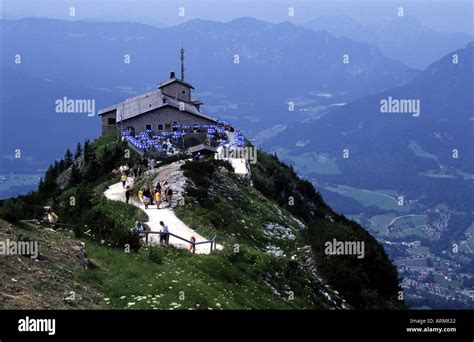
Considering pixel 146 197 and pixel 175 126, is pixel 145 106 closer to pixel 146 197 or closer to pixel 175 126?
pixel 175 126

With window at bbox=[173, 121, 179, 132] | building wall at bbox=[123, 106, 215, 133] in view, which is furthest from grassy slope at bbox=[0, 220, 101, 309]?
window at bbox=[173, 121, 179, 132]

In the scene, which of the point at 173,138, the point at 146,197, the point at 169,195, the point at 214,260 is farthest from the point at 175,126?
the point at 214,260

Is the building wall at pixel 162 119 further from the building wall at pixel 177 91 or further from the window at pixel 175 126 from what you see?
the building wall at pixel 177 91

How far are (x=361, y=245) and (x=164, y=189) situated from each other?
1170cm

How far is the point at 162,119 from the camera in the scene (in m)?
77.9

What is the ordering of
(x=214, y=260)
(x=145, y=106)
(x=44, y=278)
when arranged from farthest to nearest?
(x=145, y=106) < (x=214, y=260) < (x=44, y=278)

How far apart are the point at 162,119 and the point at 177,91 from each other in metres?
18.1

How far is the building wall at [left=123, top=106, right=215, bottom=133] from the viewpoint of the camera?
254ft

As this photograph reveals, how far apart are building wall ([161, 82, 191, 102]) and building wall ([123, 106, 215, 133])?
54.2ft

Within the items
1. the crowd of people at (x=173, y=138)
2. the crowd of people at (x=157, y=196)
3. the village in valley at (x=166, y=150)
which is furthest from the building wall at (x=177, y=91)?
the crowd of people at (x=157, y=196)

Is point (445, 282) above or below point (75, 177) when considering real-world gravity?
below

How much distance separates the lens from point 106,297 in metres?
18.6
